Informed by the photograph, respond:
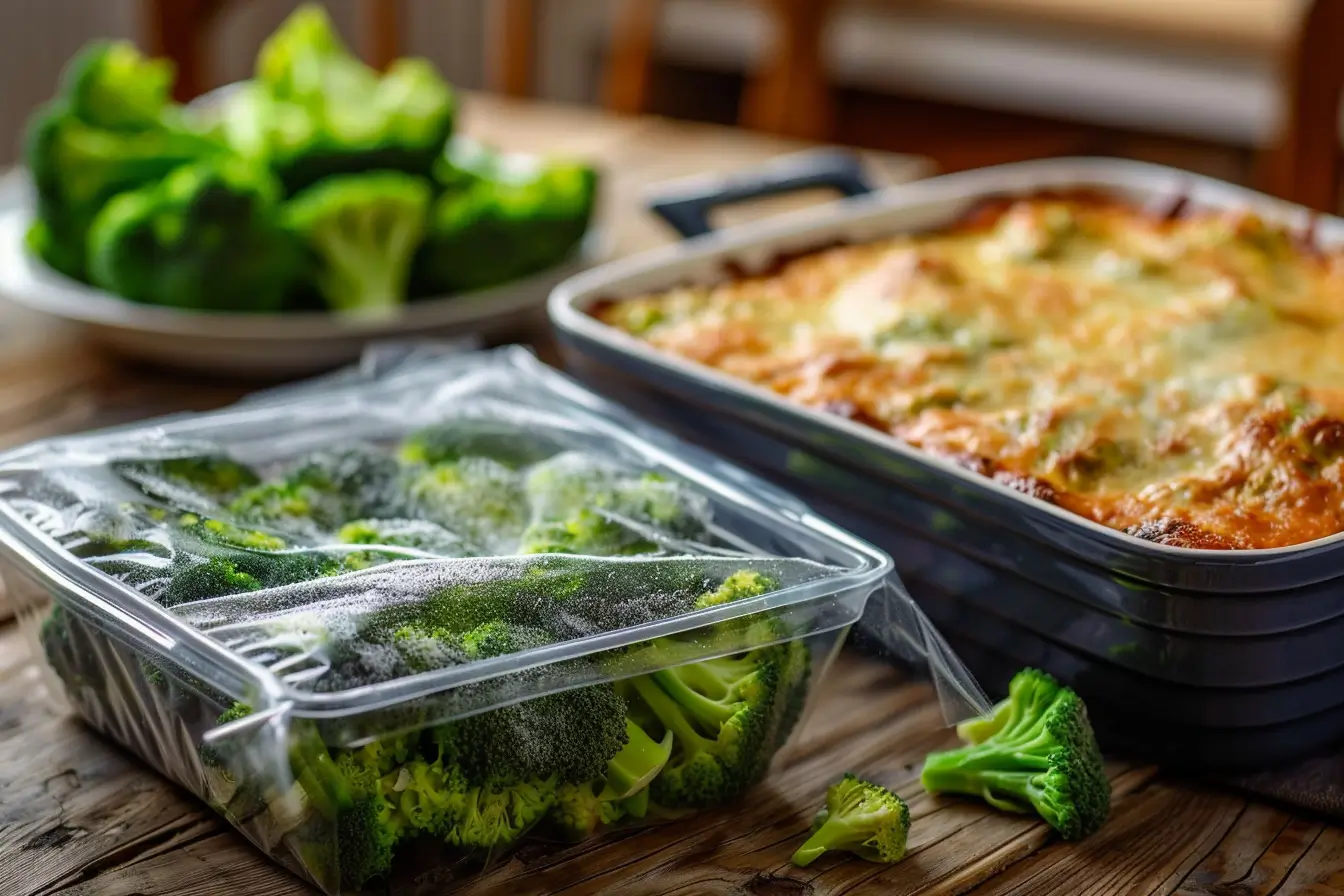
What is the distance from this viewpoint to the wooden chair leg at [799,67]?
2658mm

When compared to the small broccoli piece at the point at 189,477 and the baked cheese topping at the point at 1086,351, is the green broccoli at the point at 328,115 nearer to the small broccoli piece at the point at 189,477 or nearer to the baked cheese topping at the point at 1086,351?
the baked cheese topping at the point at 1086,351

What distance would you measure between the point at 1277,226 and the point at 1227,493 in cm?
58

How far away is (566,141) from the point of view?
231cm

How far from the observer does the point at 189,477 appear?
101cm

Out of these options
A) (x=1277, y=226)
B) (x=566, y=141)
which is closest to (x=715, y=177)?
(x=566, y=141)

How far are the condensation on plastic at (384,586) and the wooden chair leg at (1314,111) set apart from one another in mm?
1458

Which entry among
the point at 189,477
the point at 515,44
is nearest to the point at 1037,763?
the point at 189,477

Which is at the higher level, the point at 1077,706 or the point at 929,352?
the point at 929,352

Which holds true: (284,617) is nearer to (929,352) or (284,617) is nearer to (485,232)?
(929,352)

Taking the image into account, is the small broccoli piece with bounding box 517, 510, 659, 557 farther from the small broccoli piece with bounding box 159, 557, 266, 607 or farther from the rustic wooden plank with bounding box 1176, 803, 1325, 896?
the rustic wooden plank with bounding box 1176, 803, 1325, 896

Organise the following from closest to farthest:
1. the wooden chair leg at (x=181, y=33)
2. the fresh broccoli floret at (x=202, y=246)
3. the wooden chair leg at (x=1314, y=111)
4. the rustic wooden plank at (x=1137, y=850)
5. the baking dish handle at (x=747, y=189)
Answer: the rustic wooden plank at (x=1137, y=850), the fresh broccoli floret at (x=202, y=246), the baking dish handle at (x=747, y=189), the wooden chair leg at (x=1314, y=111), the wooden chair leg at (x=181, y=33)

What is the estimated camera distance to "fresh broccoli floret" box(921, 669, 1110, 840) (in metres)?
0.91

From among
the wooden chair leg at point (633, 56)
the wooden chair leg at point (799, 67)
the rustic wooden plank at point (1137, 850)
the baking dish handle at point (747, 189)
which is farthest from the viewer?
the wooden chair leg at point (633, 56)

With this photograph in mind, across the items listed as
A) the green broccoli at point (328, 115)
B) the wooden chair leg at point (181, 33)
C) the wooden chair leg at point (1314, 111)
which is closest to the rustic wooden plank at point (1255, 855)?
the green broccoli at point (328, 115)
